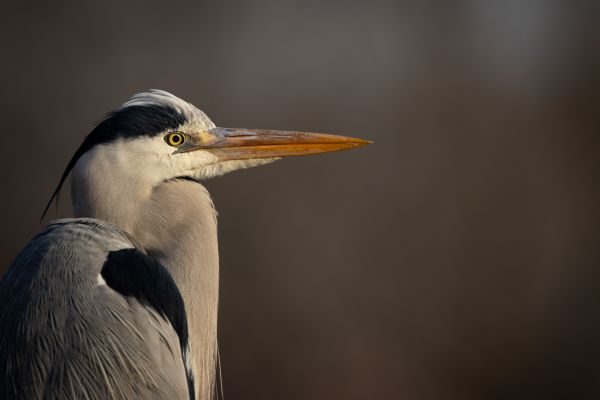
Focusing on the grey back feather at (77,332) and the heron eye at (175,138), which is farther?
the heron eye at (175,138)

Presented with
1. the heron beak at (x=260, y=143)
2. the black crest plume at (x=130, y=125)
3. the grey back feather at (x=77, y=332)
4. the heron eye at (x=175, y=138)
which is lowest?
the grey back feather at (x=77, y=332)

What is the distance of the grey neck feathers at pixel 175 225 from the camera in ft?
3.07

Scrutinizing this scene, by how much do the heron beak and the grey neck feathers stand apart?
0.24 feet

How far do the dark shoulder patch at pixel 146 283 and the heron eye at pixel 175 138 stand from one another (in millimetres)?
176

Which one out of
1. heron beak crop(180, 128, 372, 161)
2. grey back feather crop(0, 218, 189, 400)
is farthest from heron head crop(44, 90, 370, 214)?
grey back feather crop(0, 218, 189, 400)

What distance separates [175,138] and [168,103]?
0.05m

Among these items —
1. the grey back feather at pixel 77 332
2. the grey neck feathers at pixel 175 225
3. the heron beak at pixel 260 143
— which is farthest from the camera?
the heron beak at pixel 260 143

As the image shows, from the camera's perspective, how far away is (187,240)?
3.15ft

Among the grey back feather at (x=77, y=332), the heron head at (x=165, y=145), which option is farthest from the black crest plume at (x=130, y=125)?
the grey back feather at (x=77, y=332)

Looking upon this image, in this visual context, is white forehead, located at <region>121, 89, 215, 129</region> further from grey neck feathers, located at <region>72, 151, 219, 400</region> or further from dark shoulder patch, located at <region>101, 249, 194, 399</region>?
dark shoulder patch, located at <region>101, 249, 194, 399</region>

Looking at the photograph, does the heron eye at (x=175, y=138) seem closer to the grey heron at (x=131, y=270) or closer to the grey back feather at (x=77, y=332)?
the grey heron at (x=131, y=270)

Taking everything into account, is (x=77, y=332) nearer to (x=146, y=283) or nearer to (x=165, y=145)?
(x=146, y=283)

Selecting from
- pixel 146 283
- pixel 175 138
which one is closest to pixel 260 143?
pixel 175 138

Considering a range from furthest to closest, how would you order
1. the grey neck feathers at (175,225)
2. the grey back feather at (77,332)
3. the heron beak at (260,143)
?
the heron beak at (260,143)
the grey neck feathers at (175,225)
the grey back feather at (77,332)
